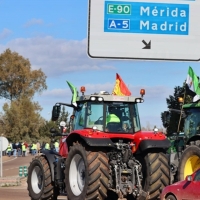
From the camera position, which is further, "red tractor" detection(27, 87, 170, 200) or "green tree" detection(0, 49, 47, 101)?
"green tree" detection(0, 49, 47, 101)

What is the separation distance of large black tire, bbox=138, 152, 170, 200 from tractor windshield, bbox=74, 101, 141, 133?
92 cm

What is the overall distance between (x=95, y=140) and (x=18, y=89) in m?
70.8

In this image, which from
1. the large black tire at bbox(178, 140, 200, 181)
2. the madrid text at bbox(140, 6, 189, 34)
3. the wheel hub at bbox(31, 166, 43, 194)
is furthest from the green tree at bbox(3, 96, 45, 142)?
the madrid text at bbox(140, 6, 189, 34)

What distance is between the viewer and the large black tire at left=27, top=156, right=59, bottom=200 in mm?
15555

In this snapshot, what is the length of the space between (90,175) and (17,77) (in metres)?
71.0

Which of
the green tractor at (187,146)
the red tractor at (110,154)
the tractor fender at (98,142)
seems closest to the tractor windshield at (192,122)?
the green tractor at (187,146)

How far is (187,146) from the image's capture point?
50.6 feet

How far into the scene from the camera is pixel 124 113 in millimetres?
14688

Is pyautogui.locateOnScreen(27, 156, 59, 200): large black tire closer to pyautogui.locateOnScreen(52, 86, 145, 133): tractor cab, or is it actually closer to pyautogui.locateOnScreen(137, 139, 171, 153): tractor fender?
pyautogui.locateOnScreen(52, 86, 145, 133): tractor cab

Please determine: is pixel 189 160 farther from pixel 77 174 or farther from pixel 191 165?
pixel 77 174

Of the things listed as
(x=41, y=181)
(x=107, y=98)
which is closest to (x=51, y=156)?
(x=41, y=181)

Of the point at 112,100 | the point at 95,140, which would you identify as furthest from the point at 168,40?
the point at 112,100

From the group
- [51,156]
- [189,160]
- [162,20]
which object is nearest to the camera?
[162,20]

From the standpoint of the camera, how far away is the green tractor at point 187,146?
15218 millimetres
